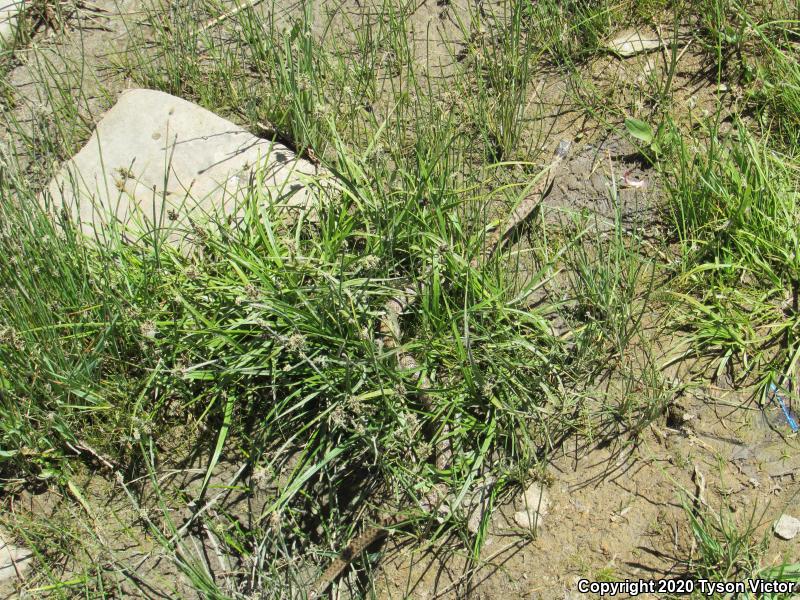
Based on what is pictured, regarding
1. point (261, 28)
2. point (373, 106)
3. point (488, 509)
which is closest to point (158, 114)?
point (261, 28)

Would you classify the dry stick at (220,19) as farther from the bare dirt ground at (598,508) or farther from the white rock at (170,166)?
the bare dirt ground at (598,508)

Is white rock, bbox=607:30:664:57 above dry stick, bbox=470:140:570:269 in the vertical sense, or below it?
above

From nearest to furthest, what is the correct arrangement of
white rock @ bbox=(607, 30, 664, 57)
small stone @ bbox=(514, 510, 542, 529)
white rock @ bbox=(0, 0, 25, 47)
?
small stone @ bbox=(514, 510, 542, 529) < white rock @ bbox=(607, 30, 664, 57) < white rock @ bbox=(0, 0, 25, 47)

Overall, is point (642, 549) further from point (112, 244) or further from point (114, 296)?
point (112, 244)

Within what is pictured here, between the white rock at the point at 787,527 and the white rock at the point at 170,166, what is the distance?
202 centimetres

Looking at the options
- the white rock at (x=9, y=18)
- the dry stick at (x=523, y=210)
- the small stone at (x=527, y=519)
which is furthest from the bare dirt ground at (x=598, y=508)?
the white rock at (x=9, y=18)

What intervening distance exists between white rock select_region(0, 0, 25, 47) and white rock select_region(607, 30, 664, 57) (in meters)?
2.93

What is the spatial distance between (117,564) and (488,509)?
4.09 ft

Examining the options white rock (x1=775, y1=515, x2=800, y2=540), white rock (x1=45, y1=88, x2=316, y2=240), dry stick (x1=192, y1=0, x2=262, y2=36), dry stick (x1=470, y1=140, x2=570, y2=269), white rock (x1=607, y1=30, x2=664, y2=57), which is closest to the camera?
white rock (x1=775, y1=515, x2=800, y2=540)

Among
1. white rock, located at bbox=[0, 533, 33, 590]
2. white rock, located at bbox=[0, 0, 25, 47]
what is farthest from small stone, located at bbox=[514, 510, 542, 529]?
white rock, located at bbox=[0, 0, 25, 47]

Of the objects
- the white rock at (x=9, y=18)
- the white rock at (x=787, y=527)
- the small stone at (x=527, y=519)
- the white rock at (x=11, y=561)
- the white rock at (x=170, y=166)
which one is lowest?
the white rock at (x=787, y=527)

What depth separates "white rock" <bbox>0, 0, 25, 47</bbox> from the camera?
3.87 meters

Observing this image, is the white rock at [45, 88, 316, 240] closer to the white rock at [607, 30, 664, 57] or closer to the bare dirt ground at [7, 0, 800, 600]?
the bare dirt ground at [7, 0, 800, 600]

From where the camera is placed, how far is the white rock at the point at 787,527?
2377mm
